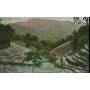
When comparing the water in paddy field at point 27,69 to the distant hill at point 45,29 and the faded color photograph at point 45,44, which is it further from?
the distant hill at point 45,29

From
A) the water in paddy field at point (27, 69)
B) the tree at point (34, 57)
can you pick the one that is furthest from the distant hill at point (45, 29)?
the water in paddy field at point (27, 69)

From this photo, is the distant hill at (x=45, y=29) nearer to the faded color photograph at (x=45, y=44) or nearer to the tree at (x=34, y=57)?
the faded color photograph at (x=45, y=44)

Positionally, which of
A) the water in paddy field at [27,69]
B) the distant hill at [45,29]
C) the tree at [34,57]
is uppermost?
the distant hill at [45,29]

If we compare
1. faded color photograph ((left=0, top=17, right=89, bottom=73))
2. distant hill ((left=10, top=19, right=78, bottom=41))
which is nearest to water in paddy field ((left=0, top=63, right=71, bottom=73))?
faded color photograph ((left=0, top=17, right=89, bottom=73))

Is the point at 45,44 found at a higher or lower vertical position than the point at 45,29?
lower

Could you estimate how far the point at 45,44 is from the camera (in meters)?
2.92

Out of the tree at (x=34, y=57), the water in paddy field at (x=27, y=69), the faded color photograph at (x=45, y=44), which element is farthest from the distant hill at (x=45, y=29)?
the water in paddy field at (x=27, y=69)

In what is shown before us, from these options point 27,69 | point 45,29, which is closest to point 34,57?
point 27,69

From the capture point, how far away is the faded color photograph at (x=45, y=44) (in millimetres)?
2916

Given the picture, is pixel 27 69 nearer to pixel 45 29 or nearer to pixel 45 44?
pixel 45 44

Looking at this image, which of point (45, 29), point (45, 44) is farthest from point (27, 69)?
point (45, 29)

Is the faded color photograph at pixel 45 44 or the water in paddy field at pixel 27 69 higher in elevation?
the faded color photograph at pixel 45 44

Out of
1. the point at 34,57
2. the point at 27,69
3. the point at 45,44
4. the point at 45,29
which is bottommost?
the point at 27,69
